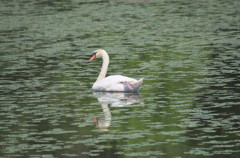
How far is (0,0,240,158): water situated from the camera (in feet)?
38.3

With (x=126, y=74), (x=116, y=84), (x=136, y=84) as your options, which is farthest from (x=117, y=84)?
(x=126, y=74)

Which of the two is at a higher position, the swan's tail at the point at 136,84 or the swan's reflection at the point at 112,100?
the swan's tail at the point at 136,84

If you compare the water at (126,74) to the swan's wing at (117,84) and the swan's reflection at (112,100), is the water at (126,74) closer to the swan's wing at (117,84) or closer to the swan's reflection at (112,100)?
the swan's reflection at (112,100)

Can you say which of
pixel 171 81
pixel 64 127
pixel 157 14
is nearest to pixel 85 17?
pixel 157 14

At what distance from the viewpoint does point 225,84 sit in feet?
55.7

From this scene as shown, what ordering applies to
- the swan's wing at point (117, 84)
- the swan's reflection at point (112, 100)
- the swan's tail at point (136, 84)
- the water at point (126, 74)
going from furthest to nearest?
1. the swan's wing at point (117, 84)
2. the swan's tail at point (136, 84)
3. the swan's reflection at point (112, 100)
4. the water at point (126, 74)

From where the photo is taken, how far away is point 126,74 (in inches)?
755

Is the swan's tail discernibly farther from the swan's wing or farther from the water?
the water

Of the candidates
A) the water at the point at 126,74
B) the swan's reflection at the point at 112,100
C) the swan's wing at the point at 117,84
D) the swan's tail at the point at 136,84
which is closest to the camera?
the water at the point at 126,74

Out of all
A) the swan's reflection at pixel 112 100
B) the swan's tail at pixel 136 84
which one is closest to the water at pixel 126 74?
the swan's reflection at pixel 112 100

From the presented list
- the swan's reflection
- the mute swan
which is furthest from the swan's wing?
the swan's reflection

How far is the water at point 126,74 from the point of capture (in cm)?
1169

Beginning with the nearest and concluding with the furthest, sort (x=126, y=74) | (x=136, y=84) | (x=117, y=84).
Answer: (x=136, y=84) → (x=117, y=84) → (x=126, y=74)

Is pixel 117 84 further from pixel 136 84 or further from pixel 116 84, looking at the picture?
pixel 136 84
